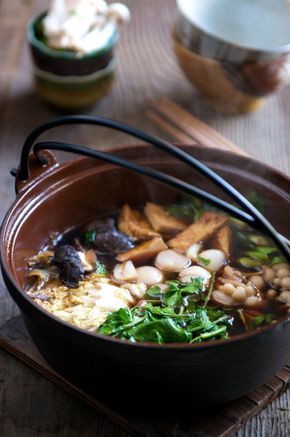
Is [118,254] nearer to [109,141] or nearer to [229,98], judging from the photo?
[109,141]

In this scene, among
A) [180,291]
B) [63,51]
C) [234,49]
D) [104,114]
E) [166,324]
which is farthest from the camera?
[104,114]

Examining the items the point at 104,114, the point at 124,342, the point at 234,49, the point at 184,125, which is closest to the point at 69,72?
the point at 104,114

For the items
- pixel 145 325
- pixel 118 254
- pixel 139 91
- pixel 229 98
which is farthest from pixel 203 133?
pixel 145 325

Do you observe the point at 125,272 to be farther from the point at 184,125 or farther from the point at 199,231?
the point at 184,125

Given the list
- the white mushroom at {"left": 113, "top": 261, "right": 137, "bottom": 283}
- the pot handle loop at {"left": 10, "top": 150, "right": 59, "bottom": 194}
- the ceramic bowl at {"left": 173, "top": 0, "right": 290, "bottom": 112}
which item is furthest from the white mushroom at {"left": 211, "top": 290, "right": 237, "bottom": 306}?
the ceramic bowl at {"left": 173, "top": 0, "right": 290, "bottom": 112}

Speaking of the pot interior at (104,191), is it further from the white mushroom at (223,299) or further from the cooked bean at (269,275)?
the white mushroom at (223,299)

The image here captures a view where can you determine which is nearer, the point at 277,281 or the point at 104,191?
the point at 277,281

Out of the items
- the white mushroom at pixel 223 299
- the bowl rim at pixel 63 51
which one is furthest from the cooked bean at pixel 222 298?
the bowl rim at pixel 63 51
